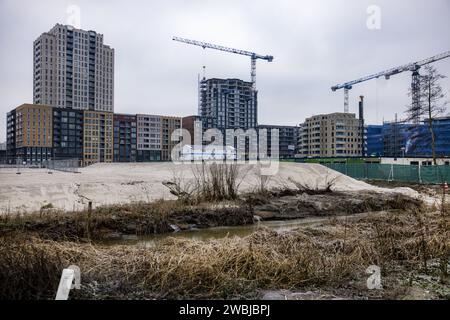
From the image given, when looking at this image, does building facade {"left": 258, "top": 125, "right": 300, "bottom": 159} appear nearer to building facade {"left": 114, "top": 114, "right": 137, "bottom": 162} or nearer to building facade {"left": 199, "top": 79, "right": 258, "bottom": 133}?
building facade {"left": 114, "top": 114, "right": 137, "bottom": 162}

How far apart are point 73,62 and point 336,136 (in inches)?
3109

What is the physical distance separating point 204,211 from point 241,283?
25.1 ft

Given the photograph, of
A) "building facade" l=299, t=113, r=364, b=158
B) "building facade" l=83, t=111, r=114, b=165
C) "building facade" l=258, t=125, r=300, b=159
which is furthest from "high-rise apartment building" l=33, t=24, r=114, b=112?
"building facade" l=258, t=125, r=300, b=159

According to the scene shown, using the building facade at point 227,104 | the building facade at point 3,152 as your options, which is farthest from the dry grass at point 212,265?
the building facade at point 227,104

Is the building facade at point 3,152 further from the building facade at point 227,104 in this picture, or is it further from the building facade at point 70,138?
the building facade at point 227,104

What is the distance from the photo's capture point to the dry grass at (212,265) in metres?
3.54

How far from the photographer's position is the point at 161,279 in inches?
149

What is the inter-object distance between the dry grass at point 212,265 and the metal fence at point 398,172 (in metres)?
17.6

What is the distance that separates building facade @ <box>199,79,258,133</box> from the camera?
182ft

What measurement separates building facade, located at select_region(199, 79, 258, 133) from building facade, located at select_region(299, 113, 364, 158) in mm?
28756

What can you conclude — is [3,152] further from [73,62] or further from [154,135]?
[154,135]

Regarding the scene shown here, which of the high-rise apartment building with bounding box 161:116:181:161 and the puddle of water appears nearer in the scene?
the puddle of water
